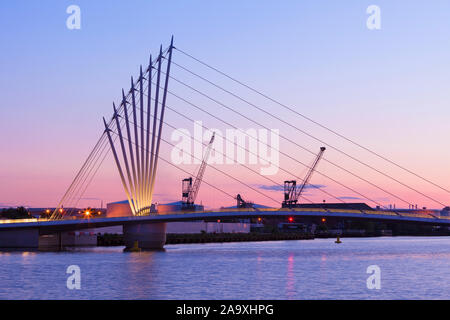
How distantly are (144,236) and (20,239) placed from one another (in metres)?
18.3

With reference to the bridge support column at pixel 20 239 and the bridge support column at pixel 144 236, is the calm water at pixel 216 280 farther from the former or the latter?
the bridge support column at pixel 20 239

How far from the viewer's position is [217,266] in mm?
75375

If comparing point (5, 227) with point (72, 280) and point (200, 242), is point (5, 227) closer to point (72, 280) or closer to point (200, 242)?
point (72, 280)

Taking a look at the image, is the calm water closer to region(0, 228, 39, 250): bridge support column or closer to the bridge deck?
the bridge deck

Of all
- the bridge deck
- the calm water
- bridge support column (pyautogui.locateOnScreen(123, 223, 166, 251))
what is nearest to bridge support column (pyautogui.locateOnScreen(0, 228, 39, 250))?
the bridge deck

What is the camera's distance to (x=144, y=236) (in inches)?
4208

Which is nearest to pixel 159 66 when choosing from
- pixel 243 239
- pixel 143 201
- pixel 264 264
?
pixel 143 201

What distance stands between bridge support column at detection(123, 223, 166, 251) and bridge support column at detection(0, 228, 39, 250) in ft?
43.9

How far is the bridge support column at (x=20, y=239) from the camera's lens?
10869cm

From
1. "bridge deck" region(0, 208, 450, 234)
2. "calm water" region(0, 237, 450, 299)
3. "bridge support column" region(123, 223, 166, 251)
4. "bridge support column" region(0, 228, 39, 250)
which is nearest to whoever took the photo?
"calm water" region(0, 237, 450, 299)

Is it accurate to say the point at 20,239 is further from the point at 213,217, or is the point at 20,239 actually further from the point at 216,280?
the point at 216,280

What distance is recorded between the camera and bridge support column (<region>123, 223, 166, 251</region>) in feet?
347

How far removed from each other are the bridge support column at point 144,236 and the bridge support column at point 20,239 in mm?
13388
